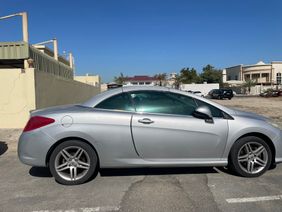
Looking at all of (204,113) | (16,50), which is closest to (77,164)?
(204,113)

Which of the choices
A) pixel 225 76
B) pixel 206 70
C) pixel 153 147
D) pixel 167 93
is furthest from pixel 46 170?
Result: pixel 225 76

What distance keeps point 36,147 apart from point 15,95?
6.32m

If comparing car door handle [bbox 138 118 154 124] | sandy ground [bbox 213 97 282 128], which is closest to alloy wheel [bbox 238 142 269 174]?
car door handle [bbox 138 118 154 124]

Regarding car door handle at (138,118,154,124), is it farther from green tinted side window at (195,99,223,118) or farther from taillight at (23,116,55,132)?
taillight at (23,116,55,132)

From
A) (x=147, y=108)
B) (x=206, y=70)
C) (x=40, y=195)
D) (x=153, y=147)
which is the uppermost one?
(x=206, y=70)

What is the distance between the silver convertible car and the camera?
4.87 metres

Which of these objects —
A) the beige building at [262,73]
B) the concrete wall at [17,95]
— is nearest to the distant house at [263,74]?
the beige building at [262,73]

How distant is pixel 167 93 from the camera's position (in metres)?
5.23

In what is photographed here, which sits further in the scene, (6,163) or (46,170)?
(6,163)

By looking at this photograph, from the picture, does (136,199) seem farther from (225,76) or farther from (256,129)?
(225,76)

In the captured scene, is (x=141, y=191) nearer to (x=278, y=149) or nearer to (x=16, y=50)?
(x=278, y=149)

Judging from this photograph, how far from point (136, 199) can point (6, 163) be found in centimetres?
352

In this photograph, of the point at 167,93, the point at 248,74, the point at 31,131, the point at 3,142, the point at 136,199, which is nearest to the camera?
the point at 136,199

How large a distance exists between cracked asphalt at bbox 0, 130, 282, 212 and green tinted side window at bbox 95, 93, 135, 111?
1181 millimetres
